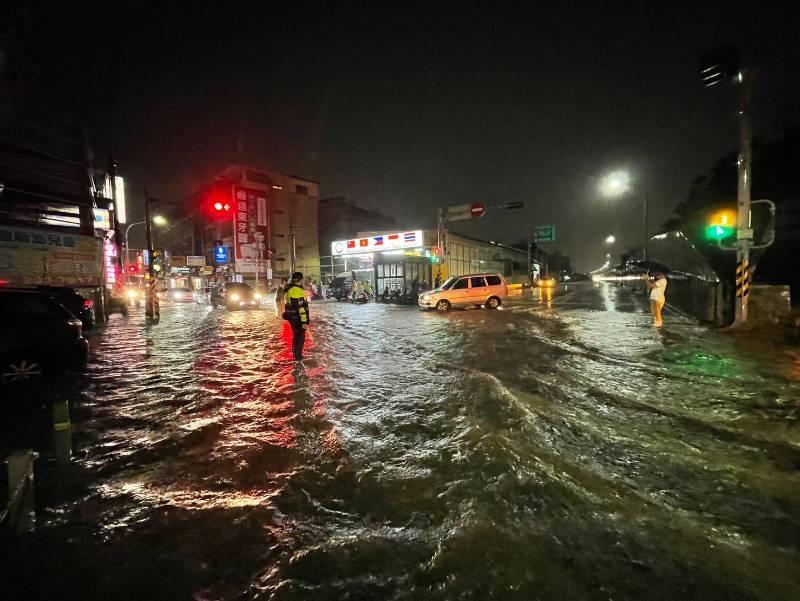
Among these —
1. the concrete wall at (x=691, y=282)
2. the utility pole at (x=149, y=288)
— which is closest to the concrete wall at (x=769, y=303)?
the concrete wall at (x=691, y=282)

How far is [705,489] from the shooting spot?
3.26m

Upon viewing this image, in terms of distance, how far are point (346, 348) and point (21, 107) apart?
20081 mm

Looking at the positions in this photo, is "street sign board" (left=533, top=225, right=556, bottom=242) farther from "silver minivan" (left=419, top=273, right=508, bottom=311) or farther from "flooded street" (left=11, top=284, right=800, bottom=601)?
"flooded street" (left=11, top=284, right=800, bottom=601)

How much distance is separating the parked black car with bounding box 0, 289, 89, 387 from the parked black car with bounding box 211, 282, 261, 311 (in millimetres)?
16214

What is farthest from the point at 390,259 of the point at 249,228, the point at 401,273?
the point at 249,228

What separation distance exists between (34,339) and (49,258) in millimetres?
9803

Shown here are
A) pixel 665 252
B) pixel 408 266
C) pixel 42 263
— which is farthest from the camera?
pixel 408 266

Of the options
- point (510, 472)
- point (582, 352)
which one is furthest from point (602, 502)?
point (582, 352)

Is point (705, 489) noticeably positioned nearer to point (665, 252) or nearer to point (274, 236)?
point (665, 252)

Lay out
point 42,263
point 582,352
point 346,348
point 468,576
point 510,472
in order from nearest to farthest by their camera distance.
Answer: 1. point 468,576
2. point 510,472
3. point 582,352
4. point 346,348
5. point 42,263

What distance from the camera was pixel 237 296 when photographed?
2288 centimetres

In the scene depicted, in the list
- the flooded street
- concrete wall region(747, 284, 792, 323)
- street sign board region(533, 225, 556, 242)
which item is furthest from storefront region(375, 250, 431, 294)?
street sign board region(533, 225, 556, 242)

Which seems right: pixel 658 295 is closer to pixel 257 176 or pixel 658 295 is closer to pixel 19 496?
pixel 19 496

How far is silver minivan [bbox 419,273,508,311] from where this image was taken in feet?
66.7
